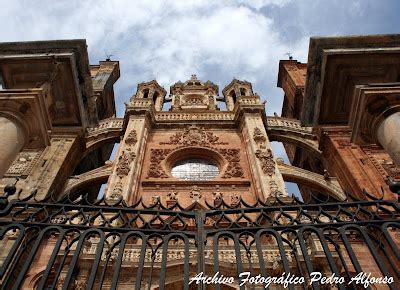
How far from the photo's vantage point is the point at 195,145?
15.4 meters

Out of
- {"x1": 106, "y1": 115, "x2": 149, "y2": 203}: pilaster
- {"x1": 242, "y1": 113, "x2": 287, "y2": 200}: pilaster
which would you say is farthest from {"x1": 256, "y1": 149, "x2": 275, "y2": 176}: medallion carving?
{"x1": 106, "y1": 115, "x2": 149, "y2": 203}: pilaster

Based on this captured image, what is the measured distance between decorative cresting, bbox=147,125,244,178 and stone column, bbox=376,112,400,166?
8.71 m

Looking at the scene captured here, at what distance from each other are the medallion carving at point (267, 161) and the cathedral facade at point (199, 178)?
0.07m

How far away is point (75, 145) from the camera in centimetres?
1441

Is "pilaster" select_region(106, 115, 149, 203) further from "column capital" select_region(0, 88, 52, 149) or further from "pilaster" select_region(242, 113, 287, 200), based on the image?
"column capital" select_region(0, 88, 52, 149)

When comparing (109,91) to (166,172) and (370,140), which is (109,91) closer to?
(166,172)

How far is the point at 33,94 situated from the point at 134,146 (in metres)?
8.90

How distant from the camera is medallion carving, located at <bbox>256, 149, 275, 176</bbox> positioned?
1244cm

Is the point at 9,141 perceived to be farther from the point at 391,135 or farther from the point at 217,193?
the point at 217,193

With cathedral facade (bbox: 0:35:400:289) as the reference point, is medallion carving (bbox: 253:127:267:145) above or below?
above

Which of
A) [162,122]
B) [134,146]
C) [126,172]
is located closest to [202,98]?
[162,122]

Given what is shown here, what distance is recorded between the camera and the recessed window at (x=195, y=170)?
14.3 m

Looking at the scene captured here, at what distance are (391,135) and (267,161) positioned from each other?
27.3ft

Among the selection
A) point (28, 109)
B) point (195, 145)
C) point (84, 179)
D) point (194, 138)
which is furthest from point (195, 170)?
point (28, 109)
